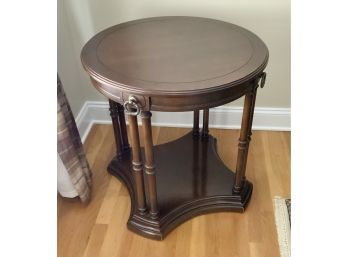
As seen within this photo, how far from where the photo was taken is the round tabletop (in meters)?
1.02

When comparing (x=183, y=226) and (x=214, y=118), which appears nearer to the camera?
(x=183, y=226)

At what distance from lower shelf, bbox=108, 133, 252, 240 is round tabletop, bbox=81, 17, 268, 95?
59 centimetres

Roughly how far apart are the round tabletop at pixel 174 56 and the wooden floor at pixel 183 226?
0.66 meters

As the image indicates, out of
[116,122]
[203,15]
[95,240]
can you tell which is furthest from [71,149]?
[203,15]

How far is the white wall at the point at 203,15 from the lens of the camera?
1.55m

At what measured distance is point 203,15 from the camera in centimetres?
158

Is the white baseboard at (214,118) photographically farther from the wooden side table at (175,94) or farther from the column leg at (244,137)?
the column leg at (244,137)

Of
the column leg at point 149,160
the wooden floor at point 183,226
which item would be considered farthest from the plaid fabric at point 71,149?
the column leg at point 149,160

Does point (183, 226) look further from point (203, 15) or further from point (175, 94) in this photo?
point (203, 15)

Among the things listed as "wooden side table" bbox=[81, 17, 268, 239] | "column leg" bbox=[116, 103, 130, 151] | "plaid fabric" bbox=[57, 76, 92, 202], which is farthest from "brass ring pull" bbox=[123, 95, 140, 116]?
"column leg" bbox=[116, 103, 130, 151]

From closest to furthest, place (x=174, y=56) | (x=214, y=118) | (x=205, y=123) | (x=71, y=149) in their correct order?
(x=174, y=56), (x=71, y=149), (x=205, y=123), (x=214, y=118)

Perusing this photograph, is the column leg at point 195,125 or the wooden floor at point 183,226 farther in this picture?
the column leg at point 195,125

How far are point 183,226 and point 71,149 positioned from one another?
55cm
